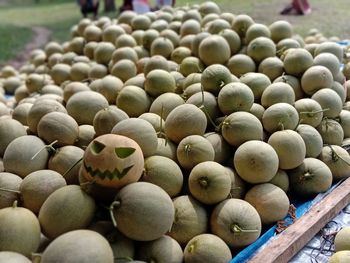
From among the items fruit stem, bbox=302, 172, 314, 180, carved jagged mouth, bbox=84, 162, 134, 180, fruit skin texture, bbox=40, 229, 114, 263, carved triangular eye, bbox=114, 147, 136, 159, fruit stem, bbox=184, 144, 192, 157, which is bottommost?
fruit stem, bbox=302, 172, 314, 180

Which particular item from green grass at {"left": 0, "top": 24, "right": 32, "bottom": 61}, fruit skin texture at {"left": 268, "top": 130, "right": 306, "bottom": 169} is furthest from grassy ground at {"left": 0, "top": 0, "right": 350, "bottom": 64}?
fruit skin texture at {"left": 268, "top": 130, "right": 306, "bottom": 169}

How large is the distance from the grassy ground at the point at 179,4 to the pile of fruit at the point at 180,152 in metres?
0.98

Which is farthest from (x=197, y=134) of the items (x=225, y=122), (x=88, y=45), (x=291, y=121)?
(x=88, y=45)

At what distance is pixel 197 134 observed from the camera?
2311 millimetres

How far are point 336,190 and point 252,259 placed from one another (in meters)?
0.82

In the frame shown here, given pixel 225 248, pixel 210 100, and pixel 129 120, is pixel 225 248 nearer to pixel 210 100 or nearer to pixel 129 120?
pixel 129 120

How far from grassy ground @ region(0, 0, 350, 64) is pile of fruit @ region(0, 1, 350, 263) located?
98 cm

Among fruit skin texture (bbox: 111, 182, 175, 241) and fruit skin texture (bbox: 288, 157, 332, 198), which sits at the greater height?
fruit skin texture (bbox: 111, 182, 175, 241)

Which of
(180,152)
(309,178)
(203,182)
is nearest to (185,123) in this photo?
(180,152)

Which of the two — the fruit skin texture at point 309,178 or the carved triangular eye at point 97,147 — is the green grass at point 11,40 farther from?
the carved triangular eye at point 97,147

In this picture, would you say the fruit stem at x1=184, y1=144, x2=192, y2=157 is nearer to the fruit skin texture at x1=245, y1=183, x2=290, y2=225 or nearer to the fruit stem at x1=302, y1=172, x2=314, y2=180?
the fruit skin texture at x1=245, y1=183, x2=290, y2=225

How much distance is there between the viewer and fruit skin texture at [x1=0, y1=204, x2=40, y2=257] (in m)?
1.64

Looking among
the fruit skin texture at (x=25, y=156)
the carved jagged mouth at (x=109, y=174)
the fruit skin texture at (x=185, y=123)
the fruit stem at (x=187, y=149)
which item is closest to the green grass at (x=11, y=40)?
the fruit skin texture at (x=25, y=156)

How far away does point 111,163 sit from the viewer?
172 centimetres
